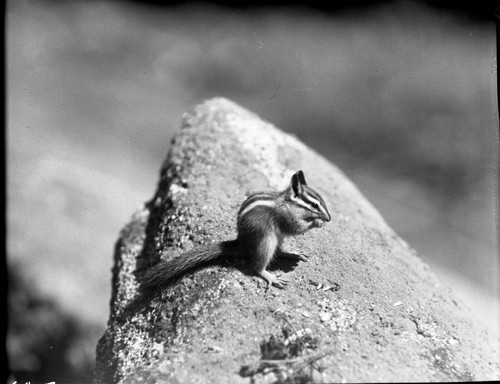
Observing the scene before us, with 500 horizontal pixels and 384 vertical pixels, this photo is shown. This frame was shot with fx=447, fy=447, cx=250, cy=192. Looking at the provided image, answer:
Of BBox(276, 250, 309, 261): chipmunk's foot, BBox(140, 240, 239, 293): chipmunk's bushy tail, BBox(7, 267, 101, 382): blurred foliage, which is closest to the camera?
BBox(140, 240, 239, 293): chipmunk's bushy tail

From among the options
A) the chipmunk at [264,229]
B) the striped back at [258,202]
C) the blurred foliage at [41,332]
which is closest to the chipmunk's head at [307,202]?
the chipmunk at [264,229]

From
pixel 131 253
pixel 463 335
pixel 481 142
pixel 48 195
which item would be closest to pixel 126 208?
pixel 48 195

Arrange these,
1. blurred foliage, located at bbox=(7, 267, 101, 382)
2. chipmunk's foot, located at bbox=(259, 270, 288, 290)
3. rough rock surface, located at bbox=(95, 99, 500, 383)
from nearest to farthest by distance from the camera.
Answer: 1. rough rock surface, located at bbox=(95, 99, 500, 383)
2. chipmunk's foot, located at bbox=(259, 270, 288, 290)
3. blurred foliage, located at bbox=(7, 267, 101, 382)

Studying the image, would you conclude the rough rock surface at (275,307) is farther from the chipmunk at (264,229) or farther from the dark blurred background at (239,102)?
the dark blurred background at (239,102)

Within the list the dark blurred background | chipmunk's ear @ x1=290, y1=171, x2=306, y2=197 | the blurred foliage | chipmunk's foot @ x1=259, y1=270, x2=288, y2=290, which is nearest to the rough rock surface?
chipmunk's foot @ x1=259, y1=270, x2=288, y2=290

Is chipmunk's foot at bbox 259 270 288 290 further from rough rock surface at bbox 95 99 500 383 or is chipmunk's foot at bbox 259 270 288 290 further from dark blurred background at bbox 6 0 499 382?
dark blurred background at bbox 6 0 499 382

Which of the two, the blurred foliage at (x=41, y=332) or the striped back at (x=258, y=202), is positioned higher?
the blurred foliage at (x=41, y=332)

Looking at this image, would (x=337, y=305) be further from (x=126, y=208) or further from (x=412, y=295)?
(x=126, y=208)

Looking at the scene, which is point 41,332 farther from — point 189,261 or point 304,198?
point 304,198
